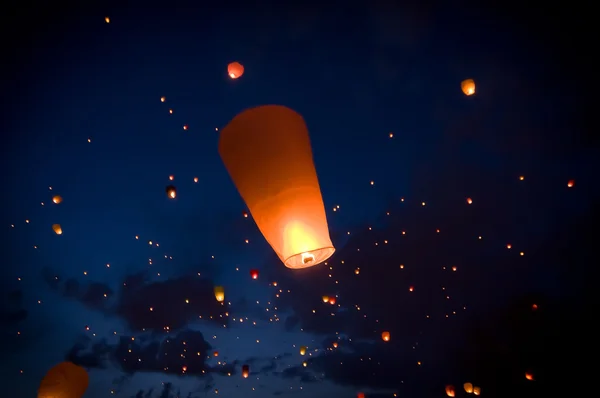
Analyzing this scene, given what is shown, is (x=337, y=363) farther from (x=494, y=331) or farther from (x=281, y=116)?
(x=281, y=116)

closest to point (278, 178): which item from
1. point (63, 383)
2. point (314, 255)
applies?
point (314, 255)

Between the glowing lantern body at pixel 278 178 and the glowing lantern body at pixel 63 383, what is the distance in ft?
18.0

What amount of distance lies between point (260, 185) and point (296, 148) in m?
0.29

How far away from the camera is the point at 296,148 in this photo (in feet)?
7.18

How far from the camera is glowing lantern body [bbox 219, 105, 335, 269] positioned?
6.95ft

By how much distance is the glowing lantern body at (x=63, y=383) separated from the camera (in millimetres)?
5738

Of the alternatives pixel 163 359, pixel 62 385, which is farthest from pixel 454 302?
pixel 62 385

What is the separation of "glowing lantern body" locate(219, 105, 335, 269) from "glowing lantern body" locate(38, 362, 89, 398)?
18.0 ft

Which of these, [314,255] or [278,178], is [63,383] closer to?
[314,255]

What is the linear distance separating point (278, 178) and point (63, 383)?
5.74 meters

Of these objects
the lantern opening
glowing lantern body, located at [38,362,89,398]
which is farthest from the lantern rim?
glowing lantern body, located at [38,362,89,398]

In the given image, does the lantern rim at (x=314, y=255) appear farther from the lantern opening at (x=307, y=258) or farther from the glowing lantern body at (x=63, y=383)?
the glowing lantern body at (x=63, y=383)

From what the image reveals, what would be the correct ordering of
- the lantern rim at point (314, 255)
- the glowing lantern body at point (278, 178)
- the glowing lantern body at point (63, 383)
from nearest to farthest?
1. the glowing lantern body at point (278, 178)
2. the lantern rim at point (314, 255)
3. the glowing lantern body at point (63, 383)

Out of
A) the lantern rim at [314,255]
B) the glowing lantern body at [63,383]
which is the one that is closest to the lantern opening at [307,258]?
the lantern rim at [314,255]
